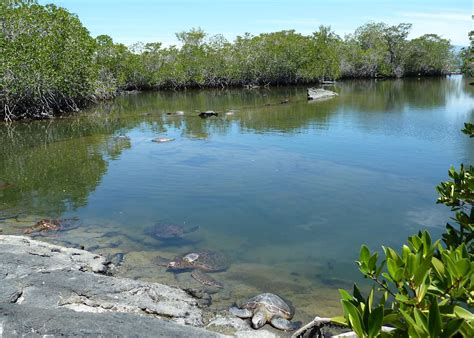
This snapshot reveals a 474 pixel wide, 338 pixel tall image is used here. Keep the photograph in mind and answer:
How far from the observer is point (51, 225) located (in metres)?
10.4

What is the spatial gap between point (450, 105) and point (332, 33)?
3637 centimetres

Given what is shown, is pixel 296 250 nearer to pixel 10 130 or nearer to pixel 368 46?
pixel 10 130

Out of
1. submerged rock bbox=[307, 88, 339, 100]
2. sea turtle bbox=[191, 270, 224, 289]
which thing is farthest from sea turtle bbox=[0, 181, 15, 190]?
submerged rock bbox=[307, 88, 339, 100]

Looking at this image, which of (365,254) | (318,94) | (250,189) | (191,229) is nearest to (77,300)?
(191,229)

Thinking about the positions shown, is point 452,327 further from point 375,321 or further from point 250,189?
point 250,189

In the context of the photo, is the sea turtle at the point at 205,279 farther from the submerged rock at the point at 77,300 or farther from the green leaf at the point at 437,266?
the green leaf at the point at 437,266

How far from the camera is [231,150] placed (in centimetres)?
1914

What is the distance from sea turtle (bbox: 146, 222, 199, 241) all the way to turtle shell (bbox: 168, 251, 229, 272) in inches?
47.0

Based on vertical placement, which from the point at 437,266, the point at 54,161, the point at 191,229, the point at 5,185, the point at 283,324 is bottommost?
the point at 283,324

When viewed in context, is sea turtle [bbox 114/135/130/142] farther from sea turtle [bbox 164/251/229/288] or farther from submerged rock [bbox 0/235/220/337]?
sea turtle [bbox 164/251/229/288]

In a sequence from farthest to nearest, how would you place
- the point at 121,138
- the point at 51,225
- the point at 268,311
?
the point at 121,138
the point at 51,225
the point at 268,311

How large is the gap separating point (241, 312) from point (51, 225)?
6111 millimetres

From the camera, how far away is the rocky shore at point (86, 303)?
512 cm

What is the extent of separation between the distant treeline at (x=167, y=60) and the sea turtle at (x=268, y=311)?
24.2 meters
